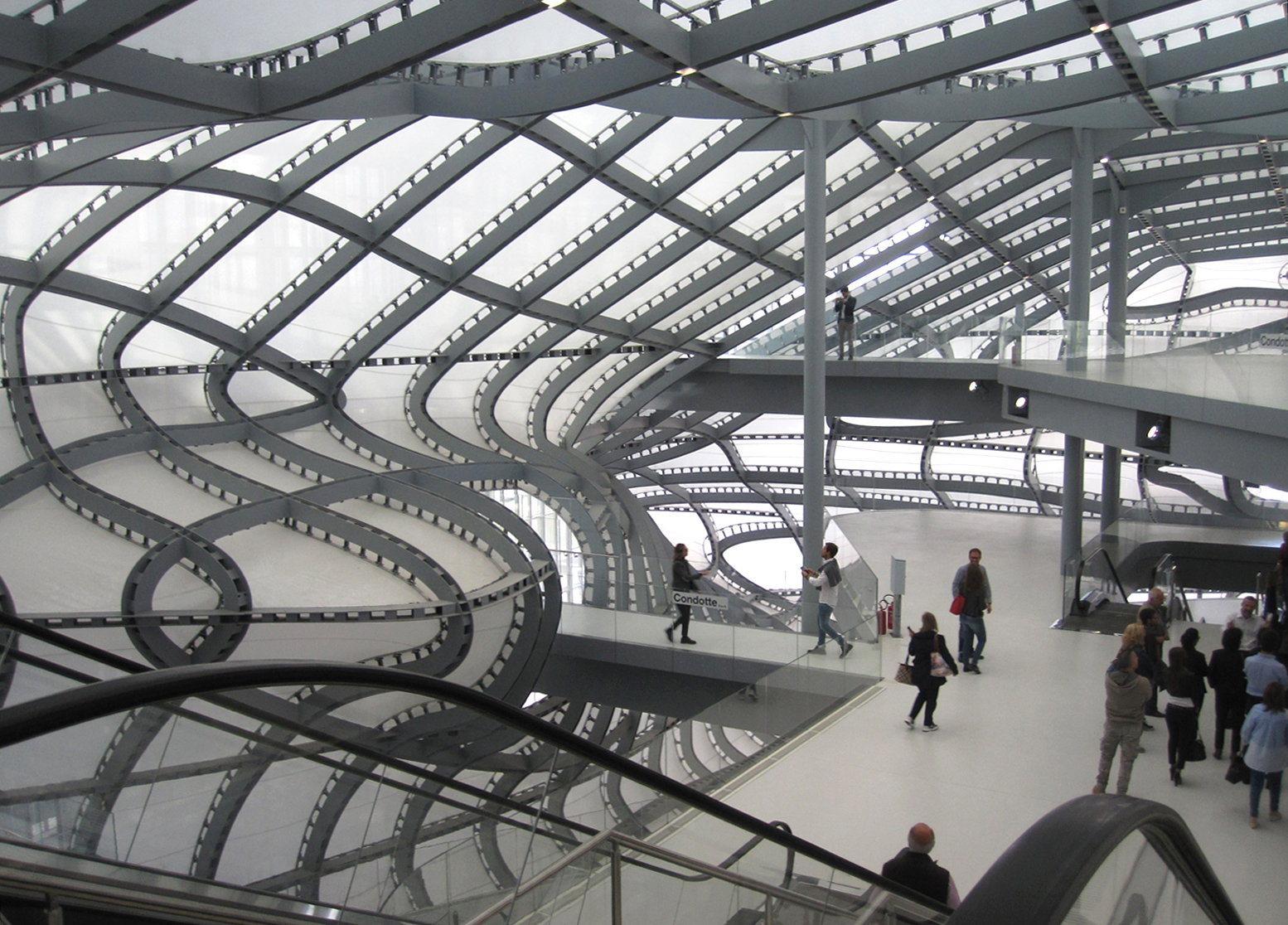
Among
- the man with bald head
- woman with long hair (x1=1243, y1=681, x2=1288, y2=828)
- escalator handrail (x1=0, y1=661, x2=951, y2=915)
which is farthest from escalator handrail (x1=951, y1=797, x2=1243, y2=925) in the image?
woman with long hair (x1=1243, y1=681, x2=1288, y2=828)

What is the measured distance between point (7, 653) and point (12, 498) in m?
20.9

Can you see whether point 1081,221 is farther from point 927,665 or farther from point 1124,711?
point 1124,711

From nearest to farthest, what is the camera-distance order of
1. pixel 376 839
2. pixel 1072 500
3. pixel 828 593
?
pixel 376 839
pixel 828 593
pixel 1072 500

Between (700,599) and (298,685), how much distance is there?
15.8m

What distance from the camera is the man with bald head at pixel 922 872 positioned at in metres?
6.69

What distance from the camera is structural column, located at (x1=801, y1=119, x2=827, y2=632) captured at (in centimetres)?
1873

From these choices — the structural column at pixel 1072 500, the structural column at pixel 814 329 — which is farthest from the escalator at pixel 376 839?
the structural column at pixel 1072 500

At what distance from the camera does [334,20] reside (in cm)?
1229

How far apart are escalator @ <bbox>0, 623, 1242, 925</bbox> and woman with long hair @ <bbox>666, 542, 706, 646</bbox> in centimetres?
1044

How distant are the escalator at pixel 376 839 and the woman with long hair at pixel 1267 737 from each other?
4.69 metres

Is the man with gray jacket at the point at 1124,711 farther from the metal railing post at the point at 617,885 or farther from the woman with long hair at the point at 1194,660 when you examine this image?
the metal railing post at the point at 617,885

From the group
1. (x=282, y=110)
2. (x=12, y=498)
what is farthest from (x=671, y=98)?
(x=12, y=498)

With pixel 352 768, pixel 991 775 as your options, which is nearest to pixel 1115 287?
pixel 991 775

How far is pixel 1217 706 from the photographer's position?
10.6m
